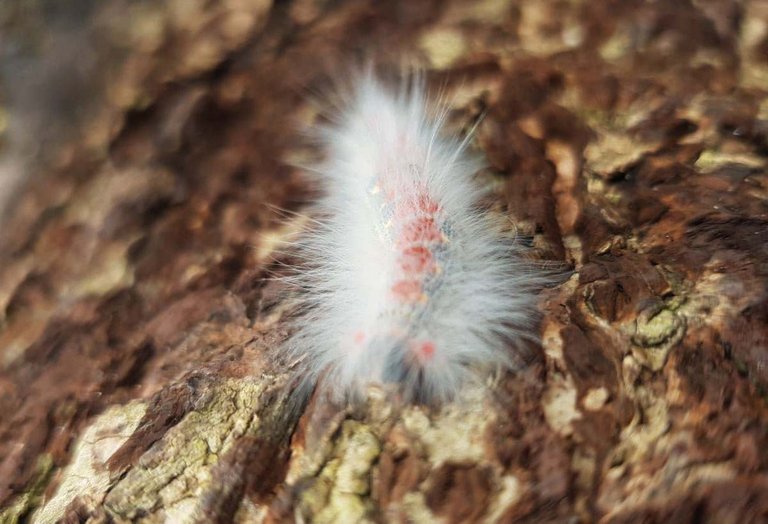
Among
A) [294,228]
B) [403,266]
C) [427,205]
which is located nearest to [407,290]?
[403,266]

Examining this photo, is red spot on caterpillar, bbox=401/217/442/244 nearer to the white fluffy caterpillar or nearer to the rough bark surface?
the white fluffy caterpillar

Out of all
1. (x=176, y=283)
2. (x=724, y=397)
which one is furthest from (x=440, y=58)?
(x=724, y=397)

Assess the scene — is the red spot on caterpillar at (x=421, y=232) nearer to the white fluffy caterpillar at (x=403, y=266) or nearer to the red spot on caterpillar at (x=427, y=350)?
the white fluffy caterpillar at (x=403, y=266)

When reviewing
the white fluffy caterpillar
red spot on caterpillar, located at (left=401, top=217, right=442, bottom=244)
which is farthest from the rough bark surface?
red spot on caterpillar, located at (left=401, top=217, right=442, bottom=244)

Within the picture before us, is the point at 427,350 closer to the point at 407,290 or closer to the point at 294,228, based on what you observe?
the point at 407,290

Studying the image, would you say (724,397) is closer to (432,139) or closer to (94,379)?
(432,139)
